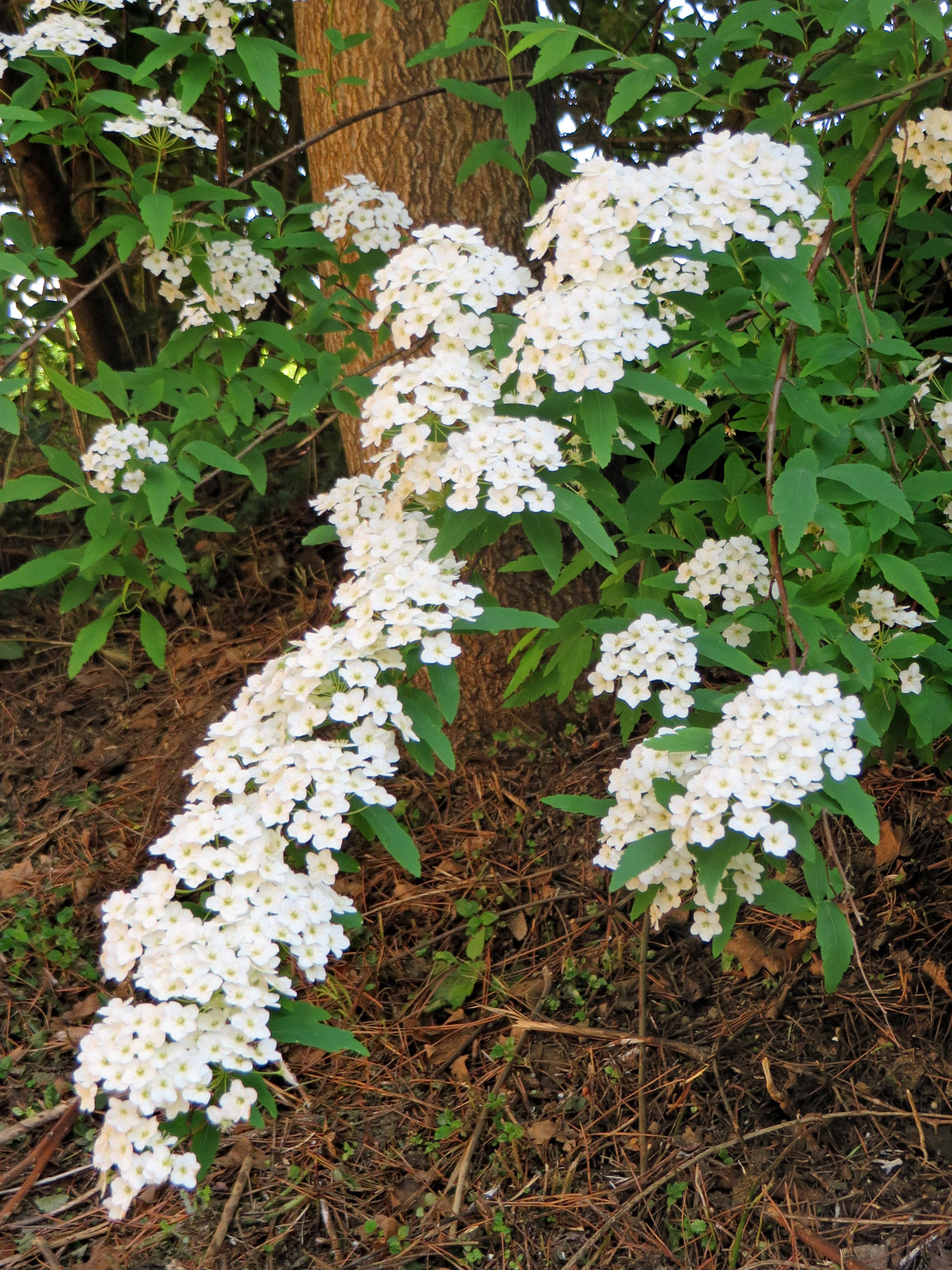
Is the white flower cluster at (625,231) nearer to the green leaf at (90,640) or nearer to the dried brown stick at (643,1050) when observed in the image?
the green leaf at (90,640)

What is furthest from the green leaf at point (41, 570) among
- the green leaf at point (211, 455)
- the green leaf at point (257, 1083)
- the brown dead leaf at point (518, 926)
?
the brown dead leaf at point (518, 926)

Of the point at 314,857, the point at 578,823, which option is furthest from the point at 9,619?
the point at 314,857

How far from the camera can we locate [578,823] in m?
3.01

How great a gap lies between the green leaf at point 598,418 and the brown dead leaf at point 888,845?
1.49m

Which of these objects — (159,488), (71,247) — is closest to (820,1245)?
(159,488)

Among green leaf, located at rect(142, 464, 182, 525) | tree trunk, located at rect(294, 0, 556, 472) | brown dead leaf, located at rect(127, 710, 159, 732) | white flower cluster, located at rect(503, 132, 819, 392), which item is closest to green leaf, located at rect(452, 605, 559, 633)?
white flower cluster, located at rect(503, 132, 819, 392)

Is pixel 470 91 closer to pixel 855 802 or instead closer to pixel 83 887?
pixel 855 802

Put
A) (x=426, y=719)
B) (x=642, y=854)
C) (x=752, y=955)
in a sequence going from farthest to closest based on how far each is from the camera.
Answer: (x=752, y=955), (x=426, y=719), (x=642, y=854)

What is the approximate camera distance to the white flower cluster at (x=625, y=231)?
1.62 metres

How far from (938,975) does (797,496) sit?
4.28 ft

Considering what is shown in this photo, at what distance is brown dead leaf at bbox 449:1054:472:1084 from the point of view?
2.48 meters

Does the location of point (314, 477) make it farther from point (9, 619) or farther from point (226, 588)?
point (9, 619)

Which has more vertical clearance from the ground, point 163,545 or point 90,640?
point 163,545

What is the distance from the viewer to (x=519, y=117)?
2.31m
